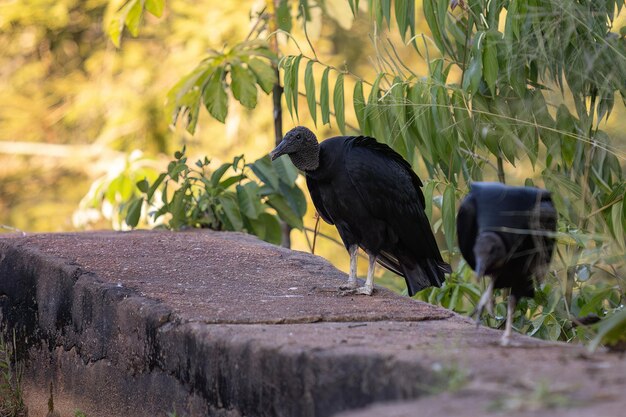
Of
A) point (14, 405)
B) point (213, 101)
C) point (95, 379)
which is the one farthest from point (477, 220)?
point (213, 101)

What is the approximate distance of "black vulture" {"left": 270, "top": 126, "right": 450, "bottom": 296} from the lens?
13.0 feet

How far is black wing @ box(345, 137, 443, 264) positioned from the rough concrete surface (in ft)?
0.87

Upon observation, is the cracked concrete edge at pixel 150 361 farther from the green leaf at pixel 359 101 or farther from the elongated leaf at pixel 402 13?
the elongated leaf at pixel 402 13

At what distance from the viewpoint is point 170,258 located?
14.5 ft

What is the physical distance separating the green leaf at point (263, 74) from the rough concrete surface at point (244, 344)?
104 cm

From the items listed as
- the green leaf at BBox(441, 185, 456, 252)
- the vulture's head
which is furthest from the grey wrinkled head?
the green leaf at BBox(441, 185, 456, 252)

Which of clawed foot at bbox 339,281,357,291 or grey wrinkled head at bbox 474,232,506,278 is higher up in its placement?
grey wrinkled head at bbox 474,232,506,278

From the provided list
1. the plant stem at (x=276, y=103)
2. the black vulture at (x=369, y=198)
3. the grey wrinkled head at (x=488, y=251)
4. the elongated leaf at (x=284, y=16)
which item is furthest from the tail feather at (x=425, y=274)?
the elongated leaf at (x=284, y=16)

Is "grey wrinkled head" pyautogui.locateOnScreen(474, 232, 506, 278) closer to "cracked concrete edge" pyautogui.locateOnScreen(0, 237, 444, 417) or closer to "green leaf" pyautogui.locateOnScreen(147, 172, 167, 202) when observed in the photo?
"cracked concrete edge" pyautogui.locateOnScreen(0, 237, 444, 417)

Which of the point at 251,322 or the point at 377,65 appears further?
the point at 377,65

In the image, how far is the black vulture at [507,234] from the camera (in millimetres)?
2773

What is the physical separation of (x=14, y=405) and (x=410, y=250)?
1.74m

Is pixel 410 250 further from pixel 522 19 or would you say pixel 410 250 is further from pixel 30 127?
pixel 30 127

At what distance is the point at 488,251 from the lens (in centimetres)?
275
